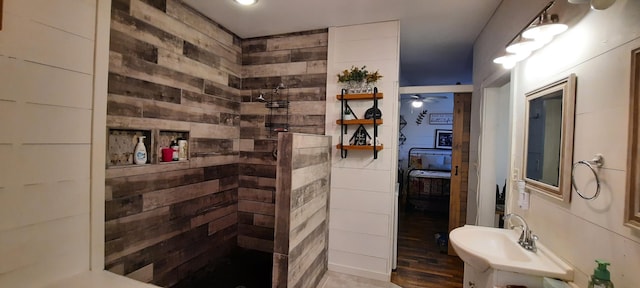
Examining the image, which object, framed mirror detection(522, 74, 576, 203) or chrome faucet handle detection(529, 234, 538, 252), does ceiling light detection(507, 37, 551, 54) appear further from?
chrome faucet handle detection(529, 234, 538, 252)

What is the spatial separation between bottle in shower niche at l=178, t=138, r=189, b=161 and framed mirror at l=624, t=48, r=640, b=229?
2.69 m

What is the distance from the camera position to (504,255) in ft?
5.50

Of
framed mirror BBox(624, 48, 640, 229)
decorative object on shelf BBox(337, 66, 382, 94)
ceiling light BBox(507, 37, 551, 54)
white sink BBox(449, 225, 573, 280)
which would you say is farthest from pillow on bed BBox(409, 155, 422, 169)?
framed mirror BBox(624, 48, 640, 229)

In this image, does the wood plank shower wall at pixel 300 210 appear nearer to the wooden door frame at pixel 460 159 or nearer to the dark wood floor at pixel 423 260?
the dark wood floor at pixel 423 260

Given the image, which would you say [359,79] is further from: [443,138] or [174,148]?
[443,138]

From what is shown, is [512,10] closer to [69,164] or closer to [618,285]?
[618,285]

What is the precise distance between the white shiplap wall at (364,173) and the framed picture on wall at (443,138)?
420 centimetres

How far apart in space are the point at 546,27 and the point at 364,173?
173cm

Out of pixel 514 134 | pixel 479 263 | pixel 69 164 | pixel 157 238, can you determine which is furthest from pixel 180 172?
pixel 514 134

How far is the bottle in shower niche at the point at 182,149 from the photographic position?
7.55 ft

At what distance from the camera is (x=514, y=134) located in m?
1.90

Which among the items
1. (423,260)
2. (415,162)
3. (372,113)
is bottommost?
(423,260)

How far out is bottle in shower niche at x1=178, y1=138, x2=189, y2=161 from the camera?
2.30 m

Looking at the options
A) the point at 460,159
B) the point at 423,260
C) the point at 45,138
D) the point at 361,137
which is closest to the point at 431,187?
the point at 460,159
